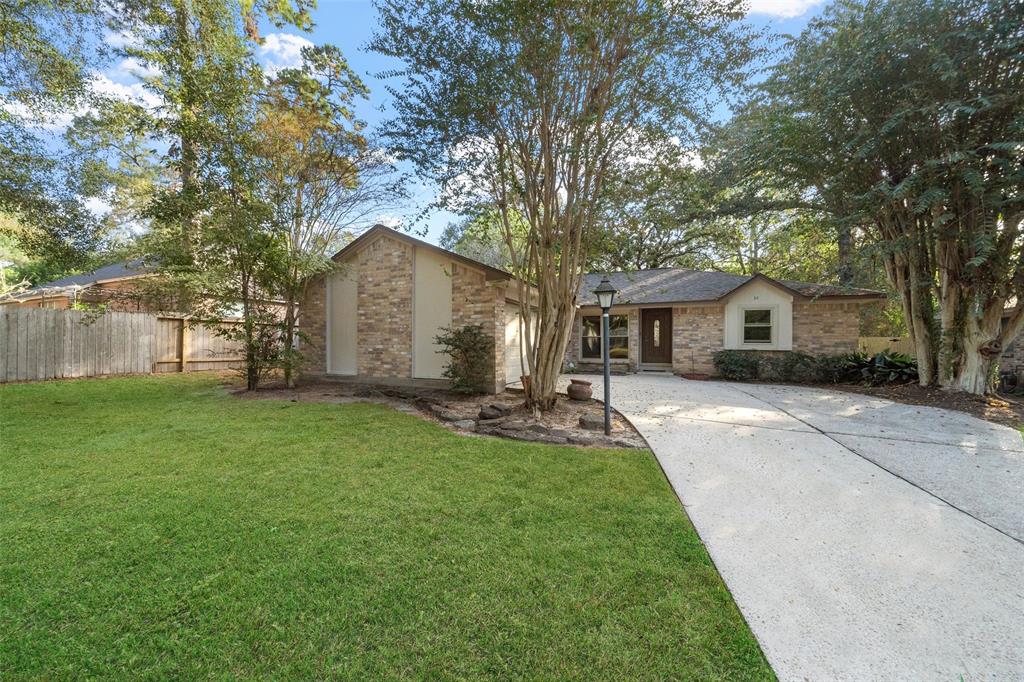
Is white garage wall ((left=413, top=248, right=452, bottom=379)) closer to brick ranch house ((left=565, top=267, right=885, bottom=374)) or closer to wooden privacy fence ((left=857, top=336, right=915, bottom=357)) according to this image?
brick ranch house ((left=565, top=267, right=885, bottom=374))

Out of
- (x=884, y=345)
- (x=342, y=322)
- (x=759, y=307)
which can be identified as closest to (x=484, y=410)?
(x=342, y=322)

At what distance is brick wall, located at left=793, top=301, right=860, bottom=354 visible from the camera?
35.1 ft

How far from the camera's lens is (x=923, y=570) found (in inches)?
97.2

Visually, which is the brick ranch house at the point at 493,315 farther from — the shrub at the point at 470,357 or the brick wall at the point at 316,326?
the shrub at the point at 470,357

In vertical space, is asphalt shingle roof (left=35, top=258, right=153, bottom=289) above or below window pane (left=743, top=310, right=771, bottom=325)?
above

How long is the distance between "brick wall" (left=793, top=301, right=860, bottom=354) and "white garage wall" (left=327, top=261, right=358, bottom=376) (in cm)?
1236

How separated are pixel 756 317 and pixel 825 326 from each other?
1.67 meters

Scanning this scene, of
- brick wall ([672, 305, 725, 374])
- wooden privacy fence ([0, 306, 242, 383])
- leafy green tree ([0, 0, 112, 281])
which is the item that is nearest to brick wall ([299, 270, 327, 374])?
wooden privacy fence ([0, 306, 242, 383])

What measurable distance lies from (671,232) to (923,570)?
64.5 ft

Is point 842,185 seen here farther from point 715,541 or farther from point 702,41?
point 715,541

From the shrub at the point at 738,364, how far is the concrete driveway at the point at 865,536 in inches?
203

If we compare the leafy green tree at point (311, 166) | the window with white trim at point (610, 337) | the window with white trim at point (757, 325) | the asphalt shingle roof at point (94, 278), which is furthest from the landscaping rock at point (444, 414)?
the asphalt shingle roof at point (94, 278)

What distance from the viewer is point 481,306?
29.0 feet

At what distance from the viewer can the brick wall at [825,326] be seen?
10688mm
